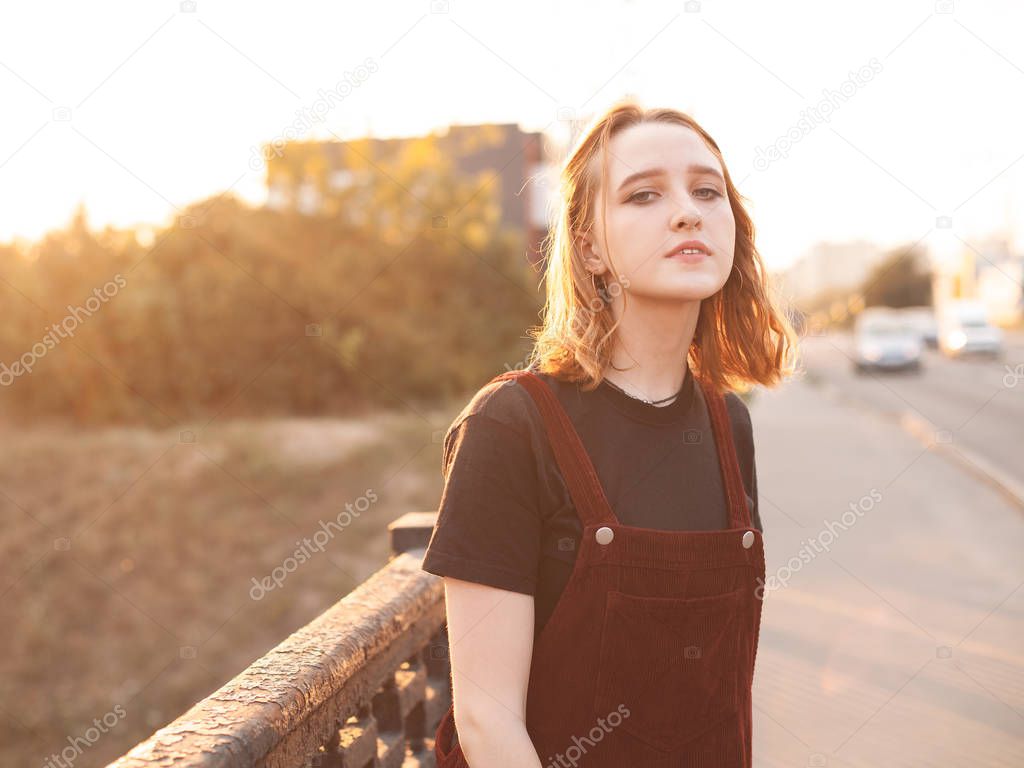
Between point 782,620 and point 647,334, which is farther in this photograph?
point 782,620

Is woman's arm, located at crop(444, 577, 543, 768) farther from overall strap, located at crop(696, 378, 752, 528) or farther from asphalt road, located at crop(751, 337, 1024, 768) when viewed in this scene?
asphalt road, located at crop(751, 337, 1024, 768)

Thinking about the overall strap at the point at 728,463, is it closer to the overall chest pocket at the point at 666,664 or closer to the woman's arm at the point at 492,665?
the overall chest pocket at the point at 666,664

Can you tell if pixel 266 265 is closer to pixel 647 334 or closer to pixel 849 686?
pixel 849 686

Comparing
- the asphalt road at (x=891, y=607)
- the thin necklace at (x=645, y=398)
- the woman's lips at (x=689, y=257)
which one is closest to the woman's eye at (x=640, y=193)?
the woman's lips at (x=689, y=257)

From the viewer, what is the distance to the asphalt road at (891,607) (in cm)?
434

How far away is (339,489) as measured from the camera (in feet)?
50.7

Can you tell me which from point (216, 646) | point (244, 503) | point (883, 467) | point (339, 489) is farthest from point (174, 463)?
point (883, 467)

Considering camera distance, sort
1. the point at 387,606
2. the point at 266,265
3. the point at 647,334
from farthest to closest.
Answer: the point at 266,265 → the point at 387,606 → the point at 647,334

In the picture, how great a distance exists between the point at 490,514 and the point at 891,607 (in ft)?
18.5

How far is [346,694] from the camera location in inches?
76.6

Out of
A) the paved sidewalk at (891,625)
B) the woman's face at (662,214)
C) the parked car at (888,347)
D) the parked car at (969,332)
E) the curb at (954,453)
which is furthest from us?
the parked car at (969,332)

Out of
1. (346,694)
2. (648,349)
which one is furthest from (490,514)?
(346,694)

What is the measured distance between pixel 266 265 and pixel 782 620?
15394 mm

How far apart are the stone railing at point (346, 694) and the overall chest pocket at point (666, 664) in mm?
540
